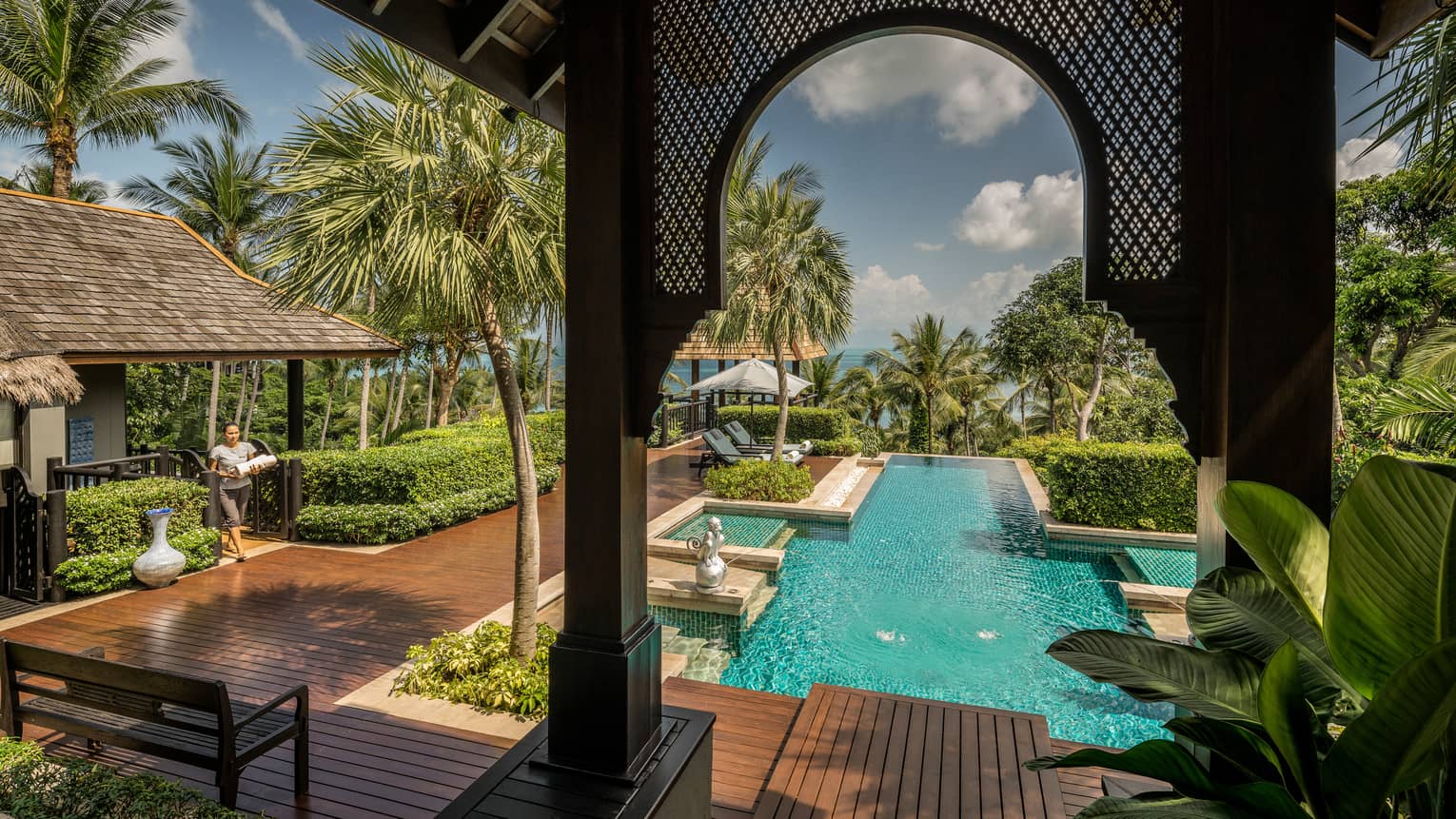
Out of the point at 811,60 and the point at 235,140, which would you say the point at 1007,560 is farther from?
the point at 235,140

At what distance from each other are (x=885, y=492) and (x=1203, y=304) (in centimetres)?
1049

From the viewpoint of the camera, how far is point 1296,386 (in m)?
1.73

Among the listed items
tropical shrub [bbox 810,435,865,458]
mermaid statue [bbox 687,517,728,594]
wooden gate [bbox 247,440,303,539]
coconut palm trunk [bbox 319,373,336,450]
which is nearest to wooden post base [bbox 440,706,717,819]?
mermaid statue [bbox 687,517,728,594]

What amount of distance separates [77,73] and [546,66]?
15.1 meters

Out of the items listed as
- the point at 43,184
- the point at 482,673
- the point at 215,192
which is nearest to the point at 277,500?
the point at 482,673

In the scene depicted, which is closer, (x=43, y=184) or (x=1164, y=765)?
(x=1164, y=765)

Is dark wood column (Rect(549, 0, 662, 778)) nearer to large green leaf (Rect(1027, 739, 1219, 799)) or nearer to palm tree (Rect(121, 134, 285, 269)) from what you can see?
large green leaf (Rect(1027, 739, 1219, 799))

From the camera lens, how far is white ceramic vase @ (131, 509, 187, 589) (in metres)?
6.03

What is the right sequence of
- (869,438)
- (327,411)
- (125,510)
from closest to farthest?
(125,510) < (327,411) < (869,438)

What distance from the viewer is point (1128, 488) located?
9.06 m

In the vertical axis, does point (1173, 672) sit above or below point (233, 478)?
above

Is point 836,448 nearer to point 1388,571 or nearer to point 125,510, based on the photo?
point 125,510

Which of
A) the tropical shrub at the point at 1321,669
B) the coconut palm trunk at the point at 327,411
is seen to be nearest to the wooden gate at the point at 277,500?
the tropical shrub at the point at 1321,669

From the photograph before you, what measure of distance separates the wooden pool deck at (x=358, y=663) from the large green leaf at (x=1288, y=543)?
2.02 metres
